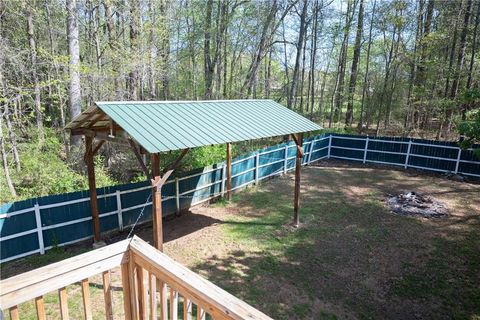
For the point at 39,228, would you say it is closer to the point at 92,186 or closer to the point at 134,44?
the point at 92,186

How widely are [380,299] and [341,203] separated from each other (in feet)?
15.9

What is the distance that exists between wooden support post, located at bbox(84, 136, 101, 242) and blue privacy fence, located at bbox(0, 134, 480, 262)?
222 millimetres

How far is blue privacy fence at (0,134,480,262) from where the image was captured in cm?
615

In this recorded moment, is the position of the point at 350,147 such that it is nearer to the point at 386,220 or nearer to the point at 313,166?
the point at 313,166

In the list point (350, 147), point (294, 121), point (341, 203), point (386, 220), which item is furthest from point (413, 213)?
point (350, 147)

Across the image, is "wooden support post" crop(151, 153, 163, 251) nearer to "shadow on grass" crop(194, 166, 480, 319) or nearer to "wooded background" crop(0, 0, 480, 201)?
"shadow on grass" crop(194, 166, 480, 319)

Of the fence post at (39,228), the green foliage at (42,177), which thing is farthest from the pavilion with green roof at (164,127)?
the green foliage at (42,177)

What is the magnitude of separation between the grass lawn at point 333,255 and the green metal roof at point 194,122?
273 centimetres

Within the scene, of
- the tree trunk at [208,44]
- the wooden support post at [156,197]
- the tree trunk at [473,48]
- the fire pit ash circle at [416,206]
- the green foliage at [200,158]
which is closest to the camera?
the wooden support post at [156,197]

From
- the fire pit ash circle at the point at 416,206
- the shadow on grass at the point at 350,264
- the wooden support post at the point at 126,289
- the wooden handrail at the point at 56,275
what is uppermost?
the wooden handrail at the point at 56,275

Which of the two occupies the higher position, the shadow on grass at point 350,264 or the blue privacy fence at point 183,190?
the blue privacy fence at point 183,190

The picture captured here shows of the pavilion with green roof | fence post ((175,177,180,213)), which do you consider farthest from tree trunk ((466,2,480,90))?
fence post ((175,177,180,213))

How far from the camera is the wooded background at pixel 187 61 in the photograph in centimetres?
952

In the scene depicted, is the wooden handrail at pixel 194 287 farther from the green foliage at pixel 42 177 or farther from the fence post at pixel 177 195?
the green foliage at pixel 42 177
